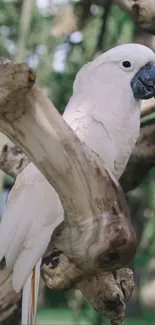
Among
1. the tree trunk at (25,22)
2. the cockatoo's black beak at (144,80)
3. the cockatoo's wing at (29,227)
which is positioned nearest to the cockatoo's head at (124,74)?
the cockatoo's black beak at (144,80)

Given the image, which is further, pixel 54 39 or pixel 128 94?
pixel 54 39

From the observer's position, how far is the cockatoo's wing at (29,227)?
2.94ft

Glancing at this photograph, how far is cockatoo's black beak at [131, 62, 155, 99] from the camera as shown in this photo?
3.22ft

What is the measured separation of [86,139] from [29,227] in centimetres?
16

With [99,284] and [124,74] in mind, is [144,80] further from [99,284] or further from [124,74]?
[99,284]

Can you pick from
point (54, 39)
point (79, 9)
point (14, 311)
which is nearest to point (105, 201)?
point (14, 311)

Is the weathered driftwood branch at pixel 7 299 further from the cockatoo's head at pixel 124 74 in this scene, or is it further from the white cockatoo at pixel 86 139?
the cockatoo's head at pixel 124 74

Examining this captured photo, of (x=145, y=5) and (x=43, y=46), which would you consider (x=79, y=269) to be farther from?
(x=43, y=46)

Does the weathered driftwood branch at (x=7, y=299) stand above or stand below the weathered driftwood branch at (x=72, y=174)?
below

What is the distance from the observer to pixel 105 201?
0.78 m

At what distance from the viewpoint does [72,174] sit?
2.51 feet

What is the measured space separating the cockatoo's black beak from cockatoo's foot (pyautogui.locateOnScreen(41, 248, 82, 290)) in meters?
0.28

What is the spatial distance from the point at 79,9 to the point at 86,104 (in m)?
0.96

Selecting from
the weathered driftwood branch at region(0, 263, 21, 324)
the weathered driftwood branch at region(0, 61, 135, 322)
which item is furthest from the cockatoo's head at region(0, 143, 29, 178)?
the weathered driftwood branch at region(0, 61, 135, 322)
